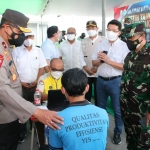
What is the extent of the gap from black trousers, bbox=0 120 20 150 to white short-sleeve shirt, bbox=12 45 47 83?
137 cm

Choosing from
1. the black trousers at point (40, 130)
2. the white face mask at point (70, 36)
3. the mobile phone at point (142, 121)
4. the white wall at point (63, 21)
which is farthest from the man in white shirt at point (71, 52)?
the white wall at point (63, 21)

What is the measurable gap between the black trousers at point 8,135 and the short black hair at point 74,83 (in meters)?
0.62

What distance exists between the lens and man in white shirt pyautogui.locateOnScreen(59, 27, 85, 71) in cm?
359

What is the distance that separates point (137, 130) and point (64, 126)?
1008 mm

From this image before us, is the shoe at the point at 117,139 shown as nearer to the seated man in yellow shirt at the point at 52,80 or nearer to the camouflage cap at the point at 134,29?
the seated man in yellow shirt at the point at 52,80

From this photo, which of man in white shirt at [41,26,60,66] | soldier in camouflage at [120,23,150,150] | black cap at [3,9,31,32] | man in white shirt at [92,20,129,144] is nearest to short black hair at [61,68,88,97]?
black cap at [3,9,31,32]

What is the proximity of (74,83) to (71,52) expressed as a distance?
2520 mm

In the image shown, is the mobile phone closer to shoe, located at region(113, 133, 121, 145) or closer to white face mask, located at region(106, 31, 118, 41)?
shoe, located at region(113, 133, 121, 145)

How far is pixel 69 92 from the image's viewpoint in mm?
1159

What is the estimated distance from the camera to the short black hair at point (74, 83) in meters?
1.15

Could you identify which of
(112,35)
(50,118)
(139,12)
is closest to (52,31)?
(112,35)

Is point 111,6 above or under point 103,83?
above

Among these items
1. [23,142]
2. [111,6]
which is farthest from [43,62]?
[111,6]

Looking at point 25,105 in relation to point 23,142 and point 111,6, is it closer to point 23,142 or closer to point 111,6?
point 23,142
